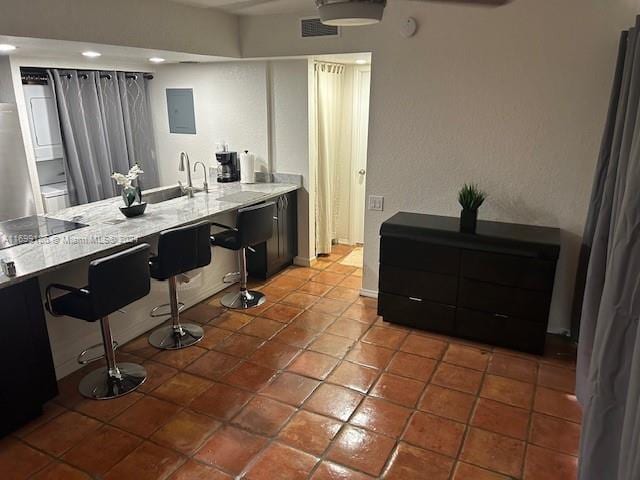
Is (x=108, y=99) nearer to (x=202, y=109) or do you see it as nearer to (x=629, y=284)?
(x=202, y=109)

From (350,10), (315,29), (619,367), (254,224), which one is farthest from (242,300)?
(619,367)

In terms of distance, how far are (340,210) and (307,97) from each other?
5.62 ft

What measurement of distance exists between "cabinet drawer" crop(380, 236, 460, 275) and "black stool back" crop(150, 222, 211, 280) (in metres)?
1.44

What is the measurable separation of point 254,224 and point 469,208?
5.69 ft

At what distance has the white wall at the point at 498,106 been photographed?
3281mm

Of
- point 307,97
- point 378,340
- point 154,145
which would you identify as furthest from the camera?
point 154,145

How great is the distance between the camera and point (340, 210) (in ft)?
19.6

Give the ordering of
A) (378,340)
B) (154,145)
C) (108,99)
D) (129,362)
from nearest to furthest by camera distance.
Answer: (129,362)
(378,340)
(108,99)
(154,145)

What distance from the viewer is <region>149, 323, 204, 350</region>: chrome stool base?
3615mm

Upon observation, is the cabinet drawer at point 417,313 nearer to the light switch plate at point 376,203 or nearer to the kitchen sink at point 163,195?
the light switch plate at point 376,203

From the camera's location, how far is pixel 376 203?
167 inches

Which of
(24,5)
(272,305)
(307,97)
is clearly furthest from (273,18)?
(272,305)

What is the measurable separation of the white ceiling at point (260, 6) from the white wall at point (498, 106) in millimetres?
342

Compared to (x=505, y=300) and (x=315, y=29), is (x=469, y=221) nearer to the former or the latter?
(x=505, y=300)
